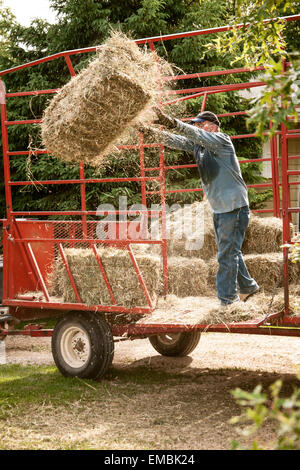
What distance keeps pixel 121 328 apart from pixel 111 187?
18.4ft

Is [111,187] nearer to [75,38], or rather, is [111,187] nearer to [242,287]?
[75,38]

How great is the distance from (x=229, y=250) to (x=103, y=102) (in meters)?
1.65

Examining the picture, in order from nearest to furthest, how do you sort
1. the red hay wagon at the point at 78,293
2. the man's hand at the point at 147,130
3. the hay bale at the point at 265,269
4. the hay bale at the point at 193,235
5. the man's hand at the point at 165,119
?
the man's hand at the point at 165,119, the man's hand at the point at 147,130, the red hay wagon at the point at 78,293, the hay bale at the point at 265,269, the hay bale at the point at 193,235

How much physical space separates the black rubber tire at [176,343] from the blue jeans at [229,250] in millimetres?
1968

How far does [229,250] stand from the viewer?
5.36 metres

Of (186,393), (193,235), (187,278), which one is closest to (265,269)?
(187,278)

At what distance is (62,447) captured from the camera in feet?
14.3

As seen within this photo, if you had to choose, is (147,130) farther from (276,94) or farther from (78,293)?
(276,94)

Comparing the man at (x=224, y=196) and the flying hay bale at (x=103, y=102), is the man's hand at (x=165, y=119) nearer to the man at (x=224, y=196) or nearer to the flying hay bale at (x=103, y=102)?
the flying hay bale at (x=103, y=102)

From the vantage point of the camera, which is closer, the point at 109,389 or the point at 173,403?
the point at 173,403

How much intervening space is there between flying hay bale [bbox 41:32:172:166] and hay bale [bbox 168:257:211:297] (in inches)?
60.4

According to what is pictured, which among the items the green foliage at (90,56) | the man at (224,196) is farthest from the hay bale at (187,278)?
the green foliage at (90,56)

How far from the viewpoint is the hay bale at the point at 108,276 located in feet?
18.8
